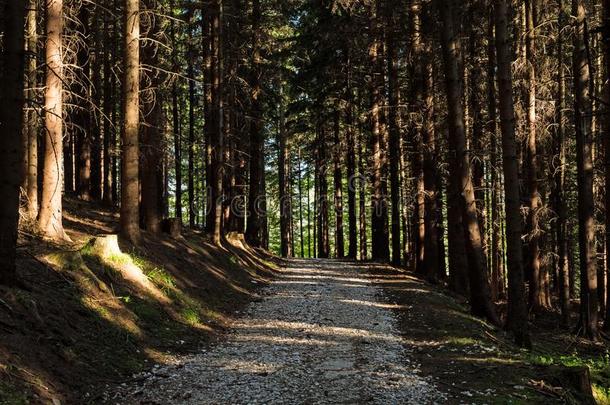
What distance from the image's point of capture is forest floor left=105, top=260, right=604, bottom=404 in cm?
650

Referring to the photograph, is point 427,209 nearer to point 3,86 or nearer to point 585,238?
point 585,238

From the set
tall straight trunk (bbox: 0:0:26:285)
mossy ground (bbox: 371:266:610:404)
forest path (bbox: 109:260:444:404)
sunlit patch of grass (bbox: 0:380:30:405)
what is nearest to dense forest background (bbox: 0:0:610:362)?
tall straight trunk (bbox: 0:0:26:285)

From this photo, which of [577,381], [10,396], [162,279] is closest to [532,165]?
[577,381]

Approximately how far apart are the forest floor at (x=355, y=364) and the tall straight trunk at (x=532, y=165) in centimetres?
550

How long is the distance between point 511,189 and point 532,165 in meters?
7.22

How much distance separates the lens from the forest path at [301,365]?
6484 millimetres

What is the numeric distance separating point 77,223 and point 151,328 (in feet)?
27.3

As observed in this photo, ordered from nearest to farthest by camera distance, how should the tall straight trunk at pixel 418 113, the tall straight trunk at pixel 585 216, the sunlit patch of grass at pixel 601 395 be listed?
the sunlit patch of grass at pixel 601 395, the tall straight trunk at pixel 585 216, the tall straight trunk at pixel 418 113

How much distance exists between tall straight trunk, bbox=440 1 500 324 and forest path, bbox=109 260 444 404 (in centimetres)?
225

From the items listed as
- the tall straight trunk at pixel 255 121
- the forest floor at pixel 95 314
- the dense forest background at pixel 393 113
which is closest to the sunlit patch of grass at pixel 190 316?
the forest floor at pixel 95 314

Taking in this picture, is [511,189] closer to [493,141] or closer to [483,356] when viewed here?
[483,356]

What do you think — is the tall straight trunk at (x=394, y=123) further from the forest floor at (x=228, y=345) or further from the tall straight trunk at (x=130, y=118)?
the tall straight trunk at (x=130, y=118)

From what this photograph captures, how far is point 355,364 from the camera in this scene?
26.1 feet

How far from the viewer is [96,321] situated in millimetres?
8266
